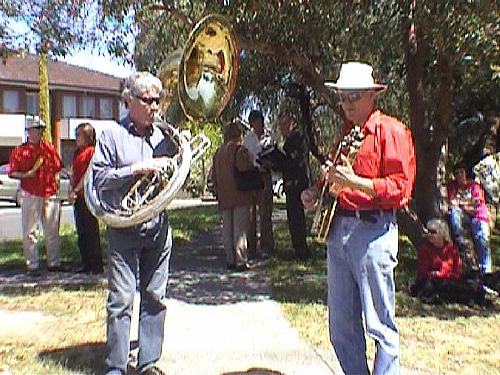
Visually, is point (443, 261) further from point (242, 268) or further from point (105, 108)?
point (105, 108)

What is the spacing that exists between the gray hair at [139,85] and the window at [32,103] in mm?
37853

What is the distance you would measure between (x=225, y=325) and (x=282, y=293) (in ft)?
4.63

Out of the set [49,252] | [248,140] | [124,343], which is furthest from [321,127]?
[124,343]

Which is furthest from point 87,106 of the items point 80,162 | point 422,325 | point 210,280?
point 422,325

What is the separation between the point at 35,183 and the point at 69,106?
35.6m

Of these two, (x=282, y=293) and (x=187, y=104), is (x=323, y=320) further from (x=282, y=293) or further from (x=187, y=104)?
(x=187, y=104)

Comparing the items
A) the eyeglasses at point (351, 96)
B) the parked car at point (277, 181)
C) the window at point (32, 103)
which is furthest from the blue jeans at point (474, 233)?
the window at point (32, 103)

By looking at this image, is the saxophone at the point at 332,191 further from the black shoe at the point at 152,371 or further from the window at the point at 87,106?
the window at the point at 87,106

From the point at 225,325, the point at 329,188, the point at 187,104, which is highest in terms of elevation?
the point at 187,104

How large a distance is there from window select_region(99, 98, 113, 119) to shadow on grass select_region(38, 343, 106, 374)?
4065 cm

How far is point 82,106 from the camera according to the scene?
4428cm

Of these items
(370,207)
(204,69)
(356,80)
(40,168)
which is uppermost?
(204,69)

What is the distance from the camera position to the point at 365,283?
13.8ft

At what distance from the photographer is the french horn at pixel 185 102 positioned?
459 cm
